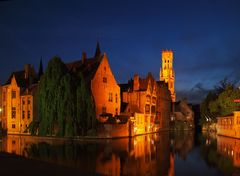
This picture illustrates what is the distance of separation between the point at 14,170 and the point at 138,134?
48.7 meters

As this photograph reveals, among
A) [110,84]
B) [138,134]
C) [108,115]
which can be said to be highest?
[110,84]

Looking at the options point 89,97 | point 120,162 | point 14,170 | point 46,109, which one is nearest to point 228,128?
point 89,97

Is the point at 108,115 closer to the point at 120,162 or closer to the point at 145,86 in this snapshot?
the point at 145,86

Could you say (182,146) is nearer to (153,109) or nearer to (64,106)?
(64,106)

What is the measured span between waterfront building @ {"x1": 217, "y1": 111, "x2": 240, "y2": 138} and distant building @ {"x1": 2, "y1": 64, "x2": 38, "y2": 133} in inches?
1471

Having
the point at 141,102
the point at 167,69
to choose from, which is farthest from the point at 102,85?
the point at 167,69

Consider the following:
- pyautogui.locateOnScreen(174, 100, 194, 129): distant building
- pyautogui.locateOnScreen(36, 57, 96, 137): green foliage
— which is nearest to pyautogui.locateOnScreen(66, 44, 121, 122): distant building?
pyautogui.locateOnScreen(36, 57, 96, 137): green foliage

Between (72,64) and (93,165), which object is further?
(72,64)

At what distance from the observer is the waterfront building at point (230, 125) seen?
56.2 m

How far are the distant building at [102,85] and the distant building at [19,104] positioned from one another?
11.7 metres

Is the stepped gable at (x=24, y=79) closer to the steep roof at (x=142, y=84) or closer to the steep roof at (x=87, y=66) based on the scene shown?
the steep roof at (x=87, y=66)

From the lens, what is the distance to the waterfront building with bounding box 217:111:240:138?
56.2 m

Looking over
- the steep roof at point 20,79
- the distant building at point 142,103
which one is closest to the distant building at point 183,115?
the distant building at point 142,103

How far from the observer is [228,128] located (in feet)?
204
